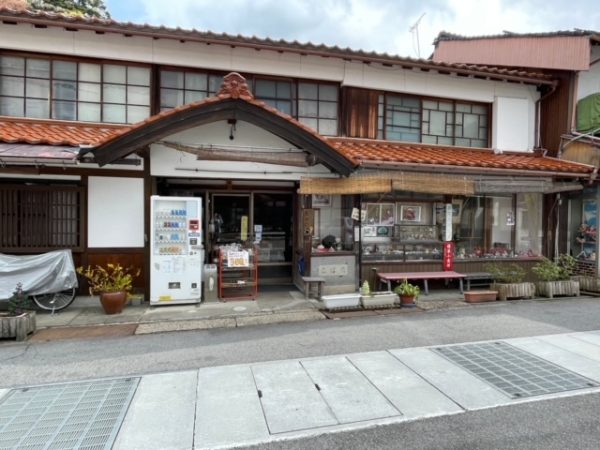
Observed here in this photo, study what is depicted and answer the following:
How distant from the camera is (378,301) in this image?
7.68m

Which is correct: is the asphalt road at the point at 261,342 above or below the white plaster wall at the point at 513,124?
below

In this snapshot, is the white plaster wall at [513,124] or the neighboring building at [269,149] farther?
the white plaster wall at [513,124]

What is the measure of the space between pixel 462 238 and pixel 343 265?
3957 millimetres

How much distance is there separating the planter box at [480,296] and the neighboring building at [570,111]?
3.95 meters

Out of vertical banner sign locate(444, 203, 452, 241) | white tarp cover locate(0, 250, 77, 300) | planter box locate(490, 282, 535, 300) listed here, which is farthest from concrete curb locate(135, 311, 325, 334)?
vertical banner sign locate(444, 203, 452, 241)

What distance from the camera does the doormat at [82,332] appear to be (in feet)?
19.5

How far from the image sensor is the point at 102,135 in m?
8.27

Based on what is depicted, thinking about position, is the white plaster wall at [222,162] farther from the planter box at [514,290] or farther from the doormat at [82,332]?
the planter box at [514,290]

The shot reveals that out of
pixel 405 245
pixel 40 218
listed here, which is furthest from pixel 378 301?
pixel 40 218

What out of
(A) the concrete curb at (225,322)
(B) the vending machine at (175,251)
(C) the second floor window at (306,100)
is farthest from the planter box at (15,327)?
(C) the second floor window at (306,100)

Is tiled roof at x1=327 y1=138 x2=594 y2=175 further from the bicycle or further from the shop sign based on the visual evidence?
the bicycle

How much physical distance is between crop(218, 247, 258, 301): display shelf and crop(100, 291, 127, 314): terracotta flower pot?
2095mm

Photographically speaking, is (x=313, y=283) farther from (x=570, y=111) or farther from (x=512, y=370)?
(x=570, y=111)

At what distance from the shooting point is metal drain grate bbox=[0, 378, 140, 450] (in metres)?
3.21
